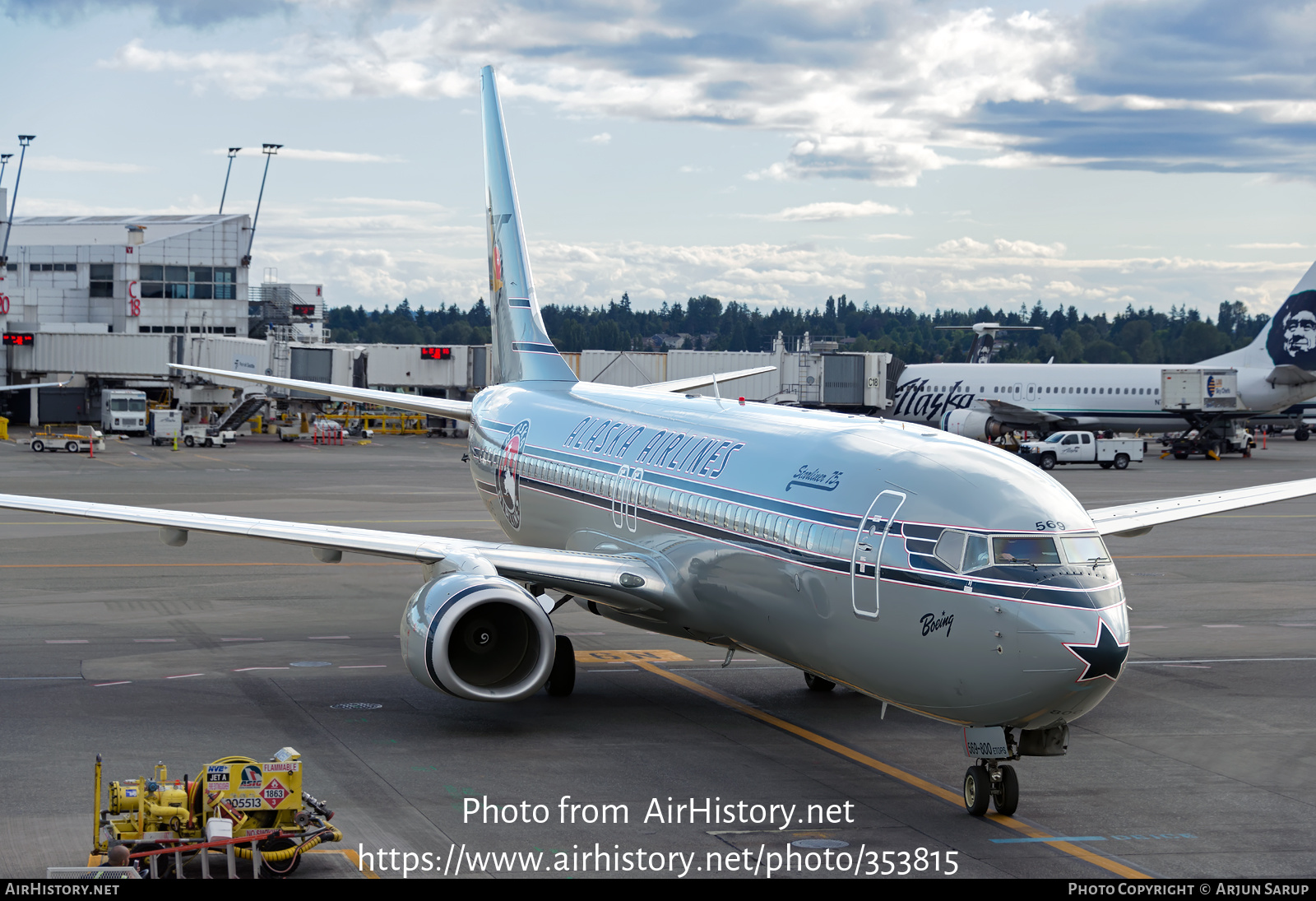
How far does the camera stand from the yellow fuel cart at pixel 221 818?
12.6 meters

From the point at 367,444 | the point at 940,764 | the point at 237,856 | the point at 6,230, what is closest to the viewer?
the point at 237,856

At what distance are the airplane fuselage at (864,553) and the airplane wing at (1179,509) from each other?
4.42 meters

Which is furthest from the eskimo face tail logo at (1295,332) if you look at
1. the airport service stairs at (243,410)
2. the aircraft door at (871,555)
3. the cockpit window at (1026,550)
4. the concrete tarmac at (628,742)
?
the cockpit window at (1026,550)

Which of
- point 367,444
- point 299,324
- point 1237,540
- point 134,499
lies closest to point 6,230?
point 299,324

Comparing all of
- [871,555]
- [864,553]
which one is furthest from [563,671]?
[871,555]

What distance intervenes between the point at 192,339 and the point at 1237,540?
73.0 meters

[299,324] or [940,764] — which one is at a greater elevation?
[299,324]

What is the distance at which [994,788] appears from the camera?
1484cm

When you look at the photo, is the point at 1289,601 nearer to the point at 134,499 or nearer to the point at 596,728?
the point at 596,728

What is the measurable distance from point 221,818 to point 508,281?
1958cm

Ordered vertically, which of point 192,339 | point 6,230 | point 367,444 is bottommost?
point 367,444

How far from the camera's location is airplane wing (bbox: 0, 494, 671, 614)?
19031 millimetres

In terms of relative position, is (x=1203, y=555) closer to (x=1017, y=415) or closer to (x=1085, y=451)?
(x=1085, y=451)

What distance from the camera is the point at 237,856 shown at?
1303 cm
